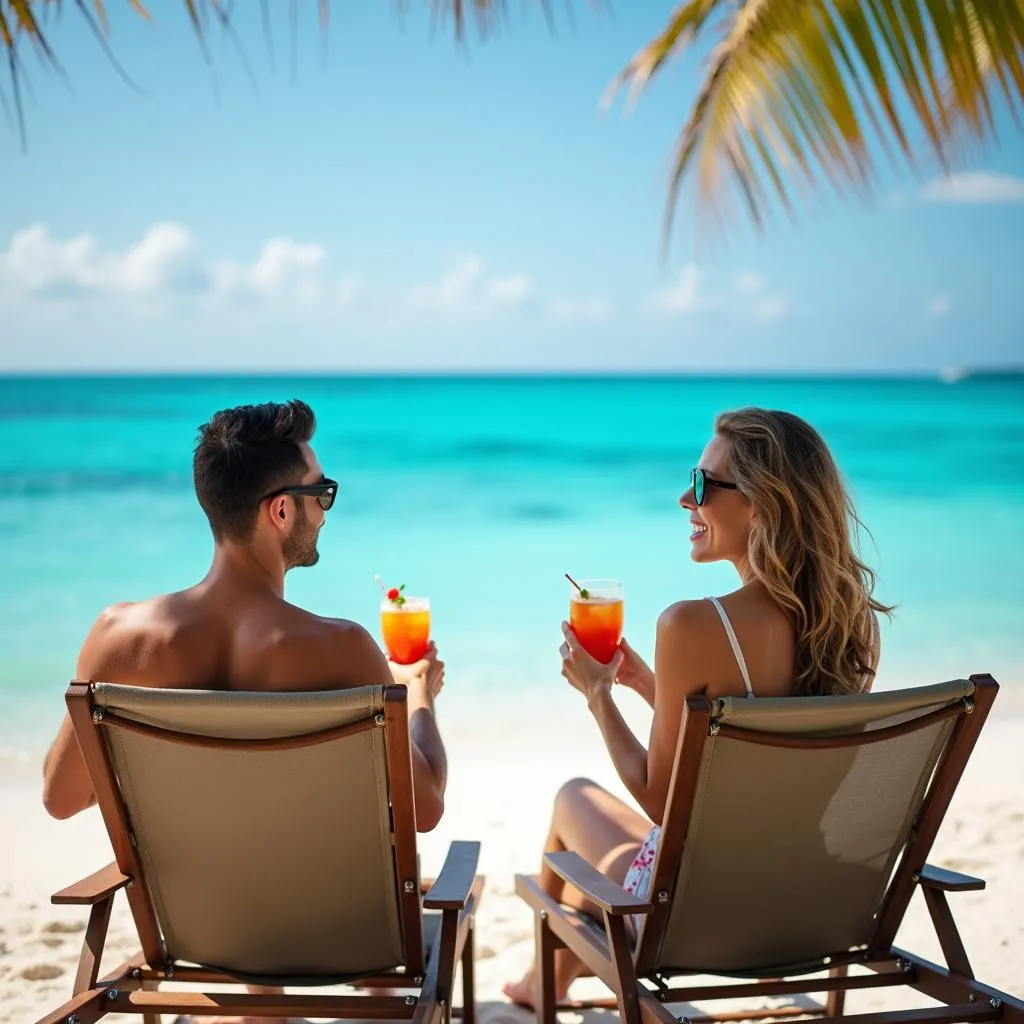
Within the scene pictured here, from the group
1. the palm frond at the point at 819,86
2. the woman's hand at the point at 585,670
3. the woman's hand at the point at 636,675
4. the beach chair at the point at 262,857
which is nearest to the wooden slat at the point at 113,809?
the beach chair at the point at 262,857

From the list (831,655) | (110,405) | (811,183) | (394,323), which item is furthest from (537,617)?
(394,323)

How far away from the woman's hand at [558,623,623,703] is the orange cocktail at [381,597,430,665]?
334 millimetres

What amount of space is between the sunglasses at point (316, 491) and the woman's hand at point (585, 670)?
0.68 m

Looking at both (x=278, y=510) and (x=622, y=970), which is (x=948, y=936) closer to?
(x=622, y=970)

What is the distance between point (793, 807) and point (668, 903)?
0.31m

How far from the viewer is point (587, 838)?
110 inches

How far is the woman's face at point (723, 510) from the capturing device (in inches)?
99.7

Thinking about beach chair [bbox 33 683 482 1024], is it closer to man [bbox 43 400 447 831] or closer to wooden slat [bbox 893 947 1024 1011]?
man [bbox 43 400 447 831]

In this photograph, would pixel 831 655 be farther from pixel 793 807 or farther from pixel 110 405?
pixel 110 405

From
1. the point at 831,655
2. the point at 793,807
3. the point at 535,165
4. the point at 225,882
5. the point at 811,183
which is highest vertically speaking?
the point at 535,165

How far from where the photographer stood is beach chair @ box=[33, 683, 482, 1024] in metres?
2.01

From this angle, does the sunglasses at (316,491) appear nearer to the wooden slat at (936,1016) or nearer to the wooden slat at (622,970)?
the wooden slat at (622,970)

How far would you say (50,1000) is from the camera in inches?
125

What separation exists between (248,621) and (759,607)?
40.7 inches
